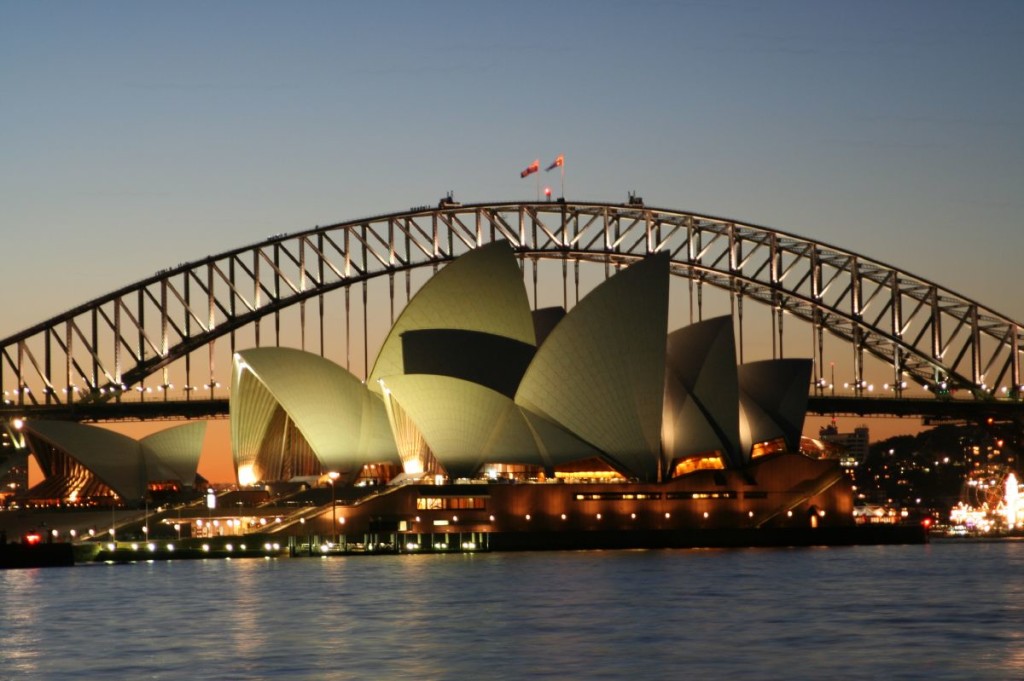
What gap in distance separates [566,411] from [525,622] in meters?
39.2

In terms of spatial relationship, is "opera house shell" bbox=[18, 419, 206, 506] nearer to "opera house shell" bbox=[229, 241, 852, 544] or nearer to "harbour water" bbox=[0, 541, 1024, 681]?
"opera house shell" bbox=[229, 241, 852, 544]

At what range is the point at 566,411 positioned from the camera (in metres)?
81.2

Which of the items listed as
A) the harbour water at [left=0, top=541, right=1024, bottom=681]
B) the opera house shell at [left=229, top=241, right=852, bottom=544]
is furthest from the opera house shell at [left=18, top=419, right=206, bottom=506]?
the harbour water at [left=0, top=541, right=1024, bottom=681]

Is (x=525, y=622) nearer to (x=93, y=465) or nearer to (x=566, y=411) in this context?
(x=566, y=411)

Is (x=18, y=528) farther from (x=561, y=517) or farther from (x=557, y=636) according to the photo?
(x=557, y=636)

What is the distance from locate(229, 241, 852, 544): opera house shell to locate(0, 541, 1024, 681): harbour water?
1447 cm

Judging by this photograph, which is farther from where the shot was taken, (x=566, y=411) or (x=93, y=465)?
(x=93, y=465)

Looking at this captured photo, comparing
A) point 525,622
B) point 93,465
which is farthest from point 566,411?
point 525,622

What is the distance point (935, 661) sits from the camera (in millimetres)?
34562

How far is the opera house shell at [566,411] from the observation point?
7931 cm

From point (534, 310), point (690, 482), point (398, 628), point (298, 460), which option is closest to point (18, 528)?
point (298, 460)

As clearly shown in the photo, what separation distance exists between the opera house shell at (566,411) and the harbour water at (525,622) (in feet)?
47.5

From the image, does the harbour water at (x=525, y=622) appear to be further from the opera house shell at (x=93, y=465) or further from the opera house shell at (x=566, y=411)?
the opera house shell at (x=93, y=465)

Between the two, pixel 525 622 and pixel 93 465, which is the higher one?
pixel 93 465
